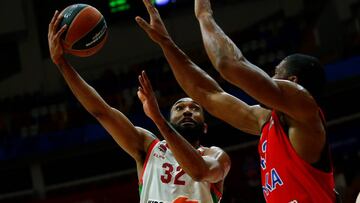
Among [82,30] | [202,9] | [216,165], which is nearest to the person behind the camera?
[202,9]

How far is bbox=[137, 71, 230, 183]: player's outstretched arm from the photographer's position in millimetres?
A: 2979

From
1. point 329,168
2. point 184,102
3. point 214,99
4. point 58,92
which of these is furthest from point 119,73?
point 329,168

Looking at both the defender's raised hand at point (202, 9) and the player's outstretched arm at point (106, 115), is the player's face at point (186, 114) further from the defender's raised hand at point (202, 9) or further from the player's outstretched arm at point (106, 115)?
the defender's raised hand at point (202, 9)

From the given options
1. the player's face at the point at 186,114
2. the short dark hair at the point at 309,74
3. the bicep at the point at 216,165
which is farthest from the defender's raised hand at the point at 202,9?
the player's face at the point at 186,114

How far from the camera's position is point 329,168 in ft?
8.44

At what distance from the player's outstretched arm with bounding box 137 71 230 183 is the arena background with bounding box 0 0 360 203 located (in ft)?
18.9

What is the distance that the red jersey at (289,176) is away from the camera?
8.27 ft

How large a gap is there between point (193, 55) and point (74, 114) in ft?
11.2

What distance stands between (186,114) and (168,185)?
1.93 ft

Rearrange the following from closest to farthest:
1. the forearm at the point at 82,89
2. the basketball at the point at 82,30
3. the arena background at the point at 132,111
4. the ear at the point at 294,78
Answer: the ear at the point at 294,78, the basketball at the point at 82,30, the forearm at the point at 82,89, the arena background at the point at 132,111

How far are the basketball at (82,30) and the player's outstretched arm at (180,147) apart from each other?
98 cm

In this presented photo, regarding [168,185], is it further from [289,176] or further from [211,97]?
[289,176]

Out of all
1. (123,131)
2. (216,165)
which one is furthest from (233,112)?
(123,131)

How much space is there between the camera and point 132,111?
10.8m
